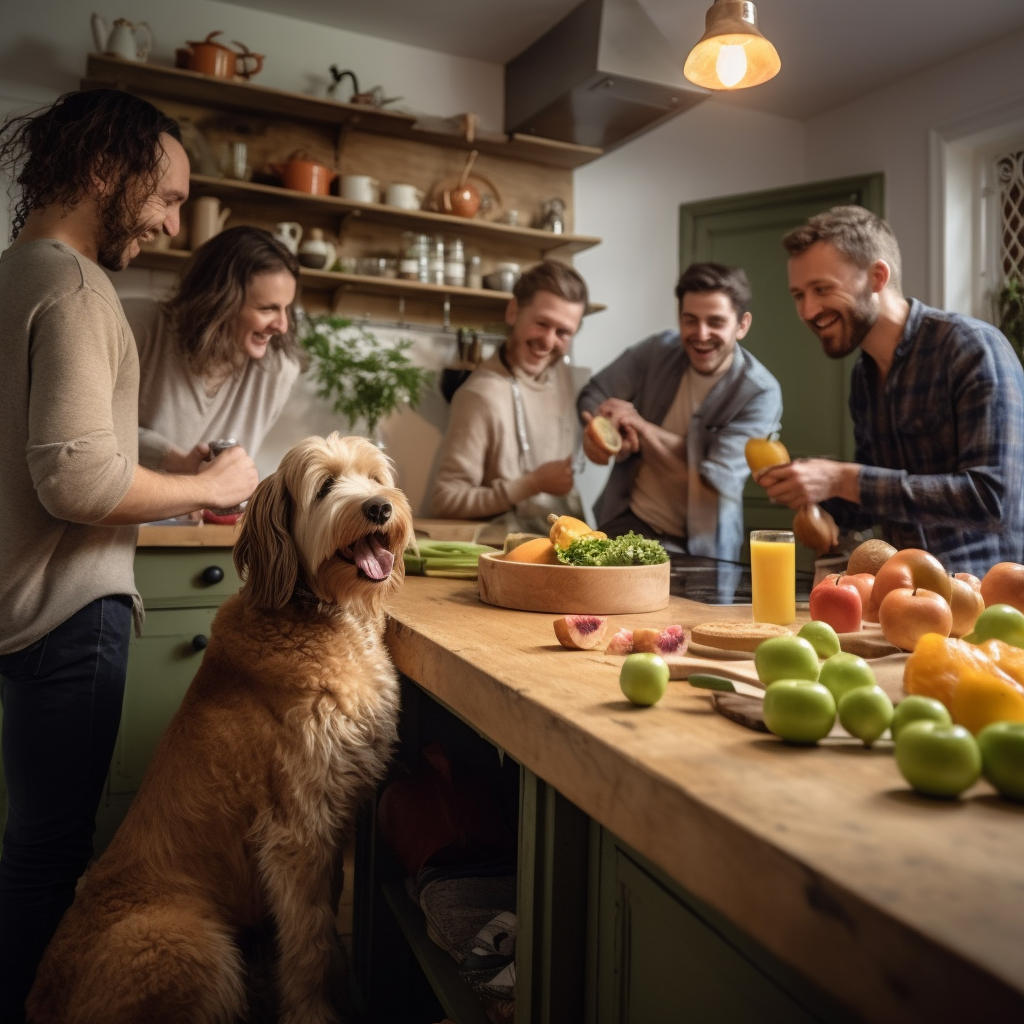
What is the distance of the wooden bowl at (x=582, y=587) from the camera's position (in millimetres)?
1586

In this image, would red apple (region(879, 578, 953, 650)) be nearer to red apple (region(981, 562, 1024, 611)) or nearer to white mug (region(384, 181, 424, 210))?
red apple (region(981, 562, 1024, 611))

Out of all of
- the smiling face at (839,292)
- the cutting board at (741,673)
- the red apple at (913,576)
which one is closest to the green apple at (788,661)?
the cutting board at (741,673)

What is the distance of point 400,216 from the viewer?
4336mm

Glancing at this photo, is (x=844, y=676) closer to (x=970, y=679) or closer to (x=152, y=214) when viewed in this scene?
(x=970, y=679)

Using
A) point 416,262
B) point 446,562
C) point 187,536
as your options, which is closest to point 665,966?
point 446,562

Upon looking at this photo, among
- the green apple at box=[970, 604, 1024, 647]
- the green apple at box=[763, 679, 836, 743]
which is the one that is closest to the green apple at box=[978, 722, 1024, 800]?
the green apple at box=[763, 679, 836, 743]

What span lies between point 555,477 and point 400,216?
65.6 inches

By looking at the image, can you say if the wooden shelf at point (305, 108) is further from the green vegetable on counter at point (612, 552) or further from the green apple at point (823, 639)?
the green apple at point (823, 639)

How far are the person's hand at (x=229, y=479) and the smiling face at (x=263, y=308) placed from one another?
40.7 inches

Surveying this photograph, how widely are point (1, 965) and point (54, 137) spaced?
1.36 meters

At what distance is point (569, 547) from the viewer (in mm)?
1658

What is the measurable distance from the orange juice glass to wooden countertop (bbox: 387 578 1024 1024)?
48cm

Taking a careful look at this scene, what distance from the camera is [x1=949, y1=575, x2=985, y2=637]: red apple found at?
1195 millimetres

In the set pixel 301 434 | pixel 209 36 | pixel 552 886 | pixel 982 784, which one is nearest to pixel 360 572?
pixel 552 886
